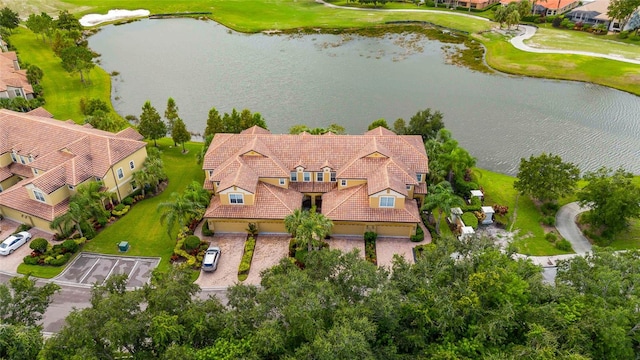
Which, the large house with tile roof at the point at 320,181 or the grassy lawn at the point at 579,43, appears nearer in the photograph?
the large house with tile roof at the point at 320,181

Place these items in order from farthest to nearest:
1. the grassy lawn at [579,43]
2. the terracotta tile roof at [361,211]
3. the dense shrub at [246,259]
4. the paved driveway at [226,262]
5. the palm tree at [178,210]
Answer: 1. the grassy lawn at [579,43]
2. the terracotta tile roof at [361,211]
3. the palm tree at [178,210]
4. the dense shrub at [246,259]
5. the paved driveway at [226,262]

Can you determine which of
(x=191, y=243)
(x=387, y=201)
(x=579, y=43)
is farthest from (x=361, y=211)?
(x=579, y=43)

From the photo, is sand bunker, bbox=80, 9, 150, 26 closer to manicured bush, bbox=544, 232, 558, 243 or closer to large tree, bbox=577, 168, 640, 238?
manicured bush, bbox=544, 232, 558, 243

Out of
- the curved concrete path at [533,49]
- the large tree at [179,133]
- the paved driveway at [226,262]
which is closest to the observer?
the paved driveway at [226,262]

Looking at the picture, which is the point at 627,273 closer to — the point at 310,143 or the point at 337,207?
the point at 337,207

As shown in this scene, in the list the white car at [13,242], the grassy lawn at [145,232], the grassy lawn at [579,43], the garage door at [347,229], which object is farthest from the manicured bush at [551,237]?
the grassy lawn at [579,43]

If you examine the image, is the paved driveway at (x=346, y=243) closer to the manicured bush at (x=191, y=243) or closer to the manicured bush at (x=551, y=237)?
the manicured bush at (x=191, y=243)

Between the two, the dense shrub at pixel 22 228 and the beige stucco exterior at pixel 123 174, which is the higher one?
the beige stucco exterior at pixel 123 174
